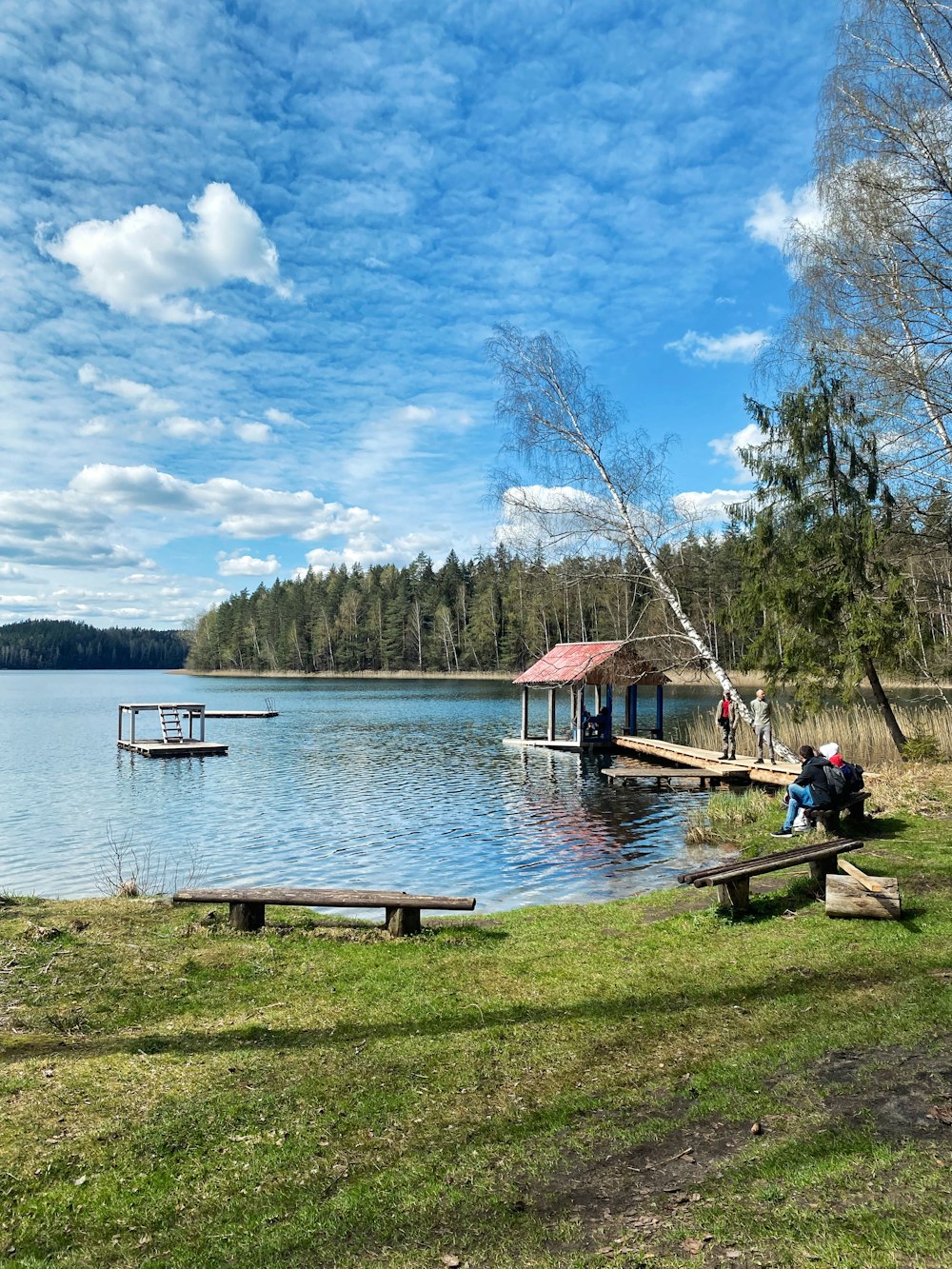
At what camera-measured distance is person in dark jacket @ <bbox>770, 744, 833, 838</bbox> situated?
11438mm

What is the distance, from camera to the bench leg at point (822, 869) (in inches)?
361

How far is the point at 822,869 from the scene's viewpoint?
9258mm

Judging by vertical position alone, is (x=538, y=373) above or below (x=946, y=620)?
above

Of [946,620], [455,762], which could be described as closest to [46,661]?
[455,762]

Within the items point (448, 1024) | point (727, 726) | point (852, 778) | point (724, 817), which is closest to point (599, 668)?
point (727, 726)

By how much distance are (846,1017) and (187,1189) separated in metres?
4.35

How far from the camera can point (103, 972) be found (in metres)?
6.59

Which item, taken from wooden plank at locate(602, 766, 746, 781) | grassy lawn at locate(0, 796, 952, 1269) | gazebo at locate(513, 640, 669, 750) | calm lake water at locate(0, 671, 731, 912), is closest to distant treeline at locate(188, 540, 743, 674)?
gazebo at locate(513, 640, 669, 750)

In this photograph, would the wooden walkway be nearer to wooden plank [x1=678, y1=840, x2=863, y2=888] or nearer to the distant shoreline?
wooden plank [x1=678, y1=840, x2=863, y2=888]

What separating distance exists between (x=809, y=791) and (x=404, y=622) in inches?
3734

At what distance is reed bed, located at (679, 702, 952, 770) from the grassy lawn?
40.4 ft

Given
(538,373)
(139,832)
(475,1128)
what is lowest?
(139,832)

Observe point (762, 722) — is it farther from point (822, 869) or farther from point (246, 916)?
point (246, 916)

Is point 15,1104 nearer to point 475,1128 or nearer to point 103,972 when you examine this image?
point 103,972
